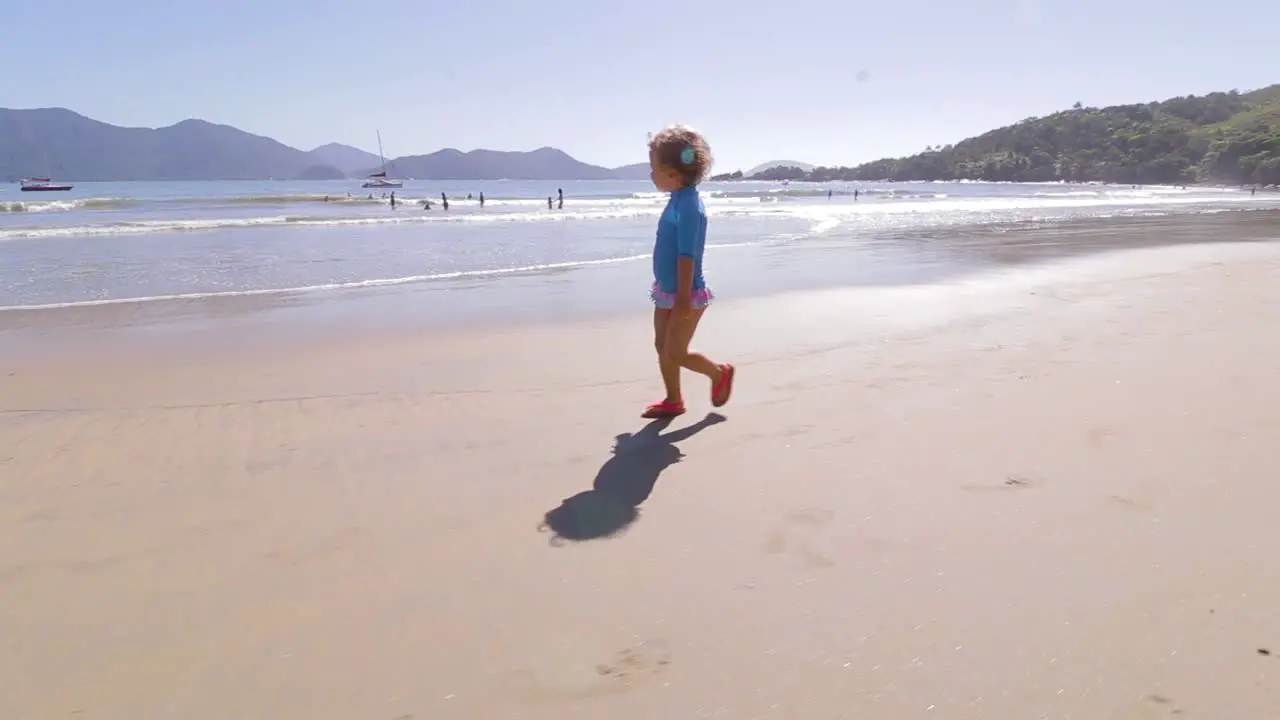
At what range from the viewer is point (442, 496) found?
10.8 feet

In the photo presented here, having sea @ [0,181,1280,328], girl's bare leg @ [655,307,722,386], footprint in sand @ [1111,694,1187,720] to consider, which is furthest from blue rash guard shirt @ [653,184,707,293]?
sea @ [0,181,1280,328]

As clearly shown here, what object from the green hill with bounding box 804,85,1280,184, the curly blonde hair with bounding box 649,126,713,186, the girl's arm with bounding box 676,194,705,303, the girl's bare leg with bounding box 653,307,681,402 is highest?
the green hill with bounding box 804,85,1280,184

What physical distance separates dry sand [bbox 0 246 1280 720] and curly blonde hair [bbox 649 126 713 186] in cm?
143

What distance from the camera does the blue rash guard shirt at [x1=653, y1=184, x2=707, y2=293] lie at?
3.95m

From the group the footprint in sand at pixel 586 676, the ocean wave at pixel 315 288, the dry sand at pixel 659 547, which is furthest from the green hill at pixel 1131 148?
the footprint in sand at pixel 586 676

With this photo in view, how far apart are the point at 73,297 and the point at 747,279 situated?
978cm

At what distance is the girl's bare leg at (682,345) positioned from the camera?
13.7ft

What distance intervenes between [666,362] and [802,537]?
5.73 ft

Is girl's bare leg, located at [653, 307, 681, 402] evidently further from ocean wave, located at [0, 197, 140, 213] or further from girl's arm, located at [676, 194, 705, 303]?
ocean wave, located at [0, 197, 140, 213]

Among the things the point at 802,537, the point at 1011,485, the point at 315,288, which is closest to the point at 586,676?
the point at 802,537

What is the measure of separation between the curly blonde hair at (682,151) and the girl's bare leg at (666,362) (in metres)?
0.79

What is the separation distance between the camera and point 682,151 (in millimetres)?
3977

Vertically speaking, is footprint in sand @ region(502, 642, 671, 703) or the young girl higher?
the young girl

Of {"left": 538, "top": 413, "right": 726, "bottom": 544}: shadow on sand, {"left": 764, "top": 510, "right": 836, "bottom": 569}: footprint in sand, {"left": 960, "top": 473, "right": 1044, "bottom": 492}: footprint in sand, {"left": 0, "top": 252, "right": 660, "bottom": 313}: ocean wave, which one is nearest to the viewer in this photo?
{"left": 764, "top": 510, "right": 836, "bottom": 569}: footprint in sand
